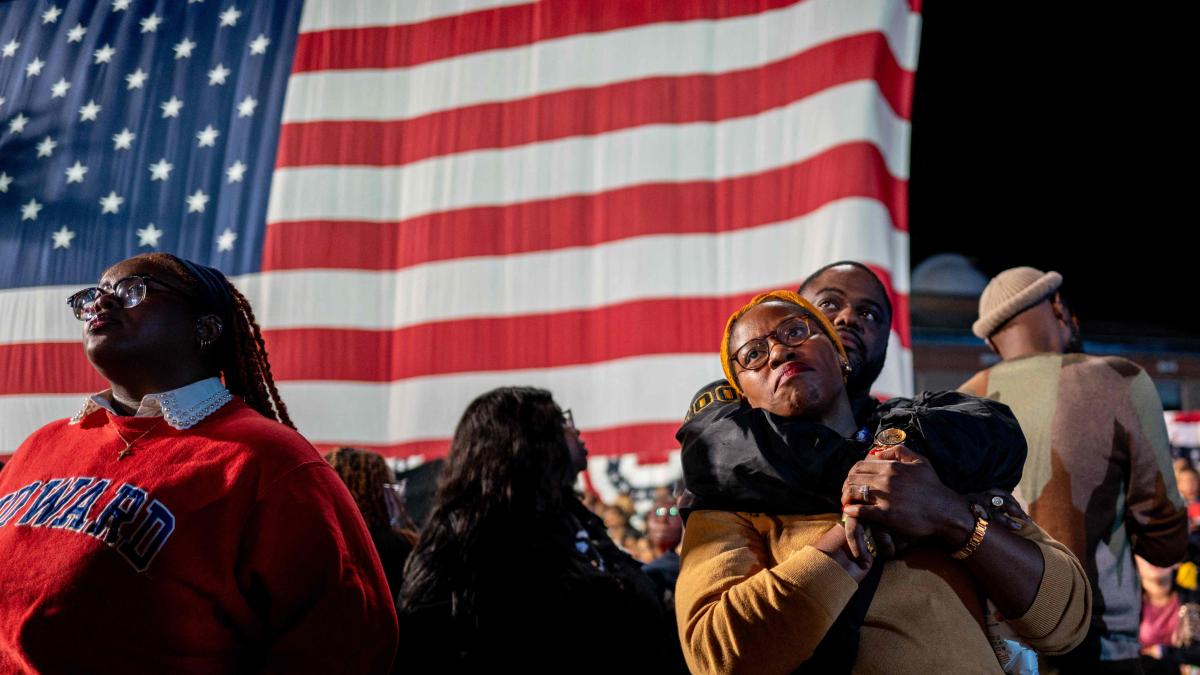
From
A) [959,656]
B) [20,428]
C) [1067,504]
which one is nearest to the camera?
[959,656]

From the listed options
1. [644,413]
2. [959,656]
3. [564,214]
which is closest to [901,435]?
[959,656]

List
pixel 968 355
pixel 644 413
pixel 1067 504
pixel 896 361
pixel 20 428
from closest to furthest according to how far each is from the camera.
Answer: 1. pixel 1067 504
2. pixel 896 361
3. pixel 644 413
4. pixel 20 428
5. pixel 968 355

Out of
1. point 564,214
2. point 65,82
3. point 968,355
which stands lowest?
point 968,355

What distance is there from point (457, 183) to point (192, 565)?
12.1 ft

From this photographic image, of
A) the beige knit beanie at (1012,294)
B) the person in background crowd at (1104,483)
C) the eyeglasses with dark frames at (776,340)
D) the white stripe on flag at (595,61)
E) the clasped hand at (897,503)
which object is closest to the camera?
the clasped hand at (897,503)

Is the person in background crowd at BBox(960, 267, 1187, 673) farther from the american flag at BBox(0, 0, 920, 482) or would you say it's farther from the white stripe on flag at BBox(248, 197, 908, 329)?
→ the white stripe on flag at BBox(248, 197, 908, 329)

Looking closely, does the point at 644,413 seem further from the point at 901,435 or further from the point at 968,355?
the point at 968,355

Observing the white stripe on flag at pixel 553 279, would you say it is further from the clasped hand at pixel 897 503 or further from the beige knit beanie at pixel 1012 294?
the clasped hand at pixel 897 503

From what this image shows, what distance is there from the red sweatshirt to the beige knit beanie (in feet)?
6.09

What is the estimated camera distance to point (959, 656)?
1.66 metres

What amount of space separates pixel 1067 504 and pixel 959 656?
3.84 feet

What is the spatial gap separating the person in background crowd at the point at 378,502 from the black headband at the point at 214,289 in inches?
41.6

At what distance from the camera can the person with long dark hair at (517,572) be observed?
8.29 feet

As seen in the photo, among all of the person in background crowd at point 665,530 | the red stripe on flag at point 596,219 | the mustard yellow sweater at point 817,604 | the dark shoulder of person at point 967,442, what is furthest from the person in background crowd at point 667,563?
the red stripe on flag at point 596,219
